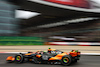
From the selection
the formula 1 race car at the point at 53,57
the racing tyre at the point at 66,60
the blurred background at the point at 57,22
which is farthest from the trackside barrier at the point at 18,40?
the racing tyre at the point at 66,60

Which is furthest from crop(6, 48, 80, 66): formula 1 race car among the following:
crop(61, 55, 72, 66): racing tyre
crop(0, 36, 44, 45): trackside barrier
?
crop(0, 36, 44, 45): trackside barrier

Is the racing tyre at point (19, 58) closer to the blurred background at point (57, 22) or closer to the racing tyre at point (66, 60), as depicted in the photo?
the racing tyre at point (66, 60)

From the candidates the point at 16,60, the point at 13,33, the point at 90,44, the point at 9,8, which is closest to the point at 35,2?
the point at 9,8

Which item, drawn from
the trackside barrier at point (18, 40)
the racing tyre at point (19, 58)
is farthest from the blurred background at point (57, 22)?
the racing tyre at point (19, 58)

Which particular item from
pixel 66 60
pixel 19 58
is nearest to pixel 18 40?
pixel 19 58

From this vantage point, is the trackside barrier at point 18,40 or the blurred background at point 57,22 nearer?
the trackside barrier at point 18,40

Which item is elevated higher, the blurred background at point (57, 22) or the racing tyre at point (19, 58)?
the blurred background at point (57, 22)

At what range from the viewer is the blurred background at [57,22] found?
1862 cm

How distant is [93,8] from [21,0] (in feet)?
49.0

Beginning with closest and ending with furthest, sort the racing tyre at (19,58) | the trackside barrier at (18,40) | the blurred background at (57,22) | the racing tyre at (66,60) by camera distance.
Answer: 1. the racing tyre at (66,60)
2. the racing tyre at (19,58)
3. the trackside barrier at (18,40)
4. the blurred background at (57,22)

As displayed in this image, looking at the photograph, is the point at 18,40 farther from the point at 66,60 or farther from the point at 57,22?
the point at 57,22

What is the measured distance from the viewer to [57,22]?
29.5 m

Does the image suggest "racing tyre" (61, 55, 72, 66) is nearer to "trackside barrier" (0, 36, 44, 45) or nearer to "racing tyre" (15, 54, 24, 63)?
"racing tyre" (15, 54, 24, 63)

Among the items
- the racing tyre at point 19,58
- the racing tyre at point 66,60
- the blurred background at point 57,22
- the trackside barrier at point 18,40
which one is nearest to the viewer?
the racing tyre at point 66,60
